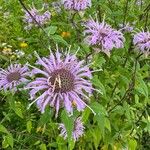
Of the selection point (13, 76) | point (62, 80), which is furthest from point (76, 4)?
point (62, 80)

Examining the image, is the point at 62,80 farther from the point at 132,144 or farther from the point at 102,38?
the point at 132,144

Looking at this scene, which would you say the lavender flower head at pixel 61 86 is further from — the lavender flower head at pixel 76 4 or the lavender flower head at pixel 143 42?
the lavender flower head at pixel 76 4

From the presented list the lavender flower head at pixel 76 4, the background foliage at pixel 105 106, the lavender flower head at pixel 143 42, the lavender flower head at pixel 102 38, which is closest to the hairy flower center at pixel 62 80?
the background foliage at pixel 105 106

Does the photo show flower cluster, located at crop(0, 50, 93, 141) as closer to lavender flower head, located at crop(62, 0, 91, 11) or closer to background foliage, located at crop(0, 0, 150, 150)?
background foliage, located at crop(0, 0, 150, 150)

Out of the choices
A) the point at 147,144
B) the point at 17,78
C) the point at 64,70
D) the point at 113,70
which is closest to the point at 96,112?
the point at 64,70

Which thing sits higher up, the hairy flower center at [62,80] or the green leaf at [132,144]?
the hairy flower center at [62,80]

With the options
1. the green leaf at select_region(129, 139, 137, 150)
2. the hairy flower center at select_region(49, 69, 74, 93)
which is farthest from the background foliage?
the hairy flower center at select_region(49, 69, 74, 93)
